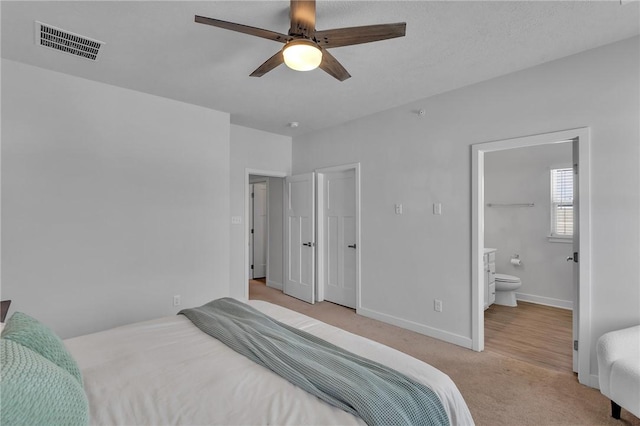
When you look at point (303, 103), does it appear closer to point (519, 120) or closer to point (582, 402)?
point (519, 120)

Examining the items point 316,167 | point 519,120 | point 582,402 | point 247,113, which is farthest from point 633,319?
point 247,113

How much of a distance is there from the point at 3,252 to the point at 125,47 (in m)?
1.96

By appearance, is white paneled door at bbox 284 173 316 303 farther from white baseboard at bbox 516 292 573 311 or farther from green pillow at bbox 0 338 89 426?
green pillow at bbox 0 338 89 426

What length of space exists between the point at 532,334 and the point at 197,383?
11.9ft

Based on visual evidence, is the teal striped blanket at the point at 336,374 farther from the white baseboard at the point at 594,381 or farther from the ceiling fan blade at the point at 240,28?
the white baseboard at the point at 594,381

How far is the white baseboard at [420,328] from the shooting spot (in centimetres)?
317

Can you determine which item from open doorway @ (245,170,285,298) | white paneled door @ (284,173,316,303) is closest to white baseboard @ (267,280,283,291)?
open doorway @ (245,170,285,298)

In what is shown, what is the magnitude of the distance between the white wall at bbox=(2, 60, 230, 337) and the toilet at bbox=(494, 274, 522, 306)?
3831 mm

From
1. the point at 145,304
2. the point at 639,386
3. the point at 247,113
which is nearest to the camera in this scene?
the point at 639,386

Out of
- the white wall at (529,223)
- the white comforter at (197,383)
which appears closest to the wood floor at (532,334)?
the white wall at (529,223)

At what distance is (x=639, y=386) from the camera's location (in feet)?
5.66

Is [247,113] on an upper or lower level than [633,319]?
upper

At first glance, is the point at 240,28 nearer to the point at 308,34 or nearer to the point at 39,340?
the point at 308,34

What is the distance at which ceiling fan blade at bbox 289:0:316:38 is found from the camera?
1.67 metres
